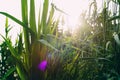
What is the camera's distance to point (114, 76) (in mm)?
1718

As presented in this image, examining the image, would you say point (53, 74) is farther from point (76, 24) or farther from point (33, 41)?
point (76, 24)

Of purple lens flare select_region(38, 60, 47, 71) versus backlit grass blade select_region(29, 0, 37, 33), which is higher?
backlit grass blade select_region(29, 0, 37, 33)

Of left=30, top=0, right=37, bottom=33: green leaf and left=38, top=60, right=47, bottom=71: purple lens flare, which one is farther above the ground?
left=30, top=0, right=37, bottom=33: green leaf

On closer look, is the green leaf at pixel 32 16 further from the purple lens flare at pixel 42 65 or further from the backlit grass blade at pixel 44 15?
the purple lens flare at pixel 42 65

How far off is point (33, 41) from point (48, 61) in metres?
0.13

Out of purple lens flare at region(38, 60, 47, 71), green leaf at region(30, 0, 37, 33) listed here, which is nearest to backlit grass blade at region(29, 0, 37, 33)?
green leaf at region(30, 0, 37, 33)

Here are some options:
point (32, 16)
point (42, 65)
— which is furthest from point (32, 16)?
point (42, 65)

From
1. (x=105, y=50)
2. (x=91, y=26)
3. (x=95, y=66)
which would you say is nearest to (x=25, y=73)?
(x=95, y=66)

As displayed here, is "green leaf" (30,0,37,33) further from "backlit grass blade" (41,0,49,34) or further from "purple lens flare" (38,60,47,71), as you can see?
"purple lens flare" (38,60,47,71)

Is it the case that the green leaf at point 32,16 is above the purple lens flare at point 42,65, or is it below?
above

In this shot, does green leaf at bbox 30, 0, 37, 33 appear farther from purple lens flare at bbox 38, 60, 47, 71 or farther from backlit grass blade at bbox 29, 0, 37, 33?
purple lens flare at bbox 38, 60, 47, 71

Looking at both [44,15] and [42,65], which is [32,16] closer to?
[44,15]

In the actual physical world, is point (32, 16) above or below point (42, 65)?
above

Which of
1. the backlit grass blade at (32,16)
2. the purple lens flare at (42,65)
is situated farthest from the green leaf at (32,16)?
the purple lens flare at (42,65)
